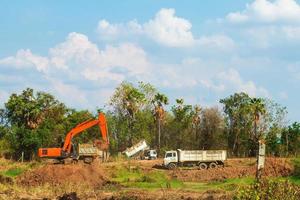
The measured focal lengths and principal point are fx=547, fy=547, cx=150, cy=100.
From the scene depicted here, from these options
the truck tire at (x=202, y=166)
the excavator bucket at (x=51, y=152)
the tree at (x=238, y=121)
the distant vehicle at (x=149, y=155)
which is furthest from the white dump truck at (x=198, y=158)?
the tree at (x=238, y=121)

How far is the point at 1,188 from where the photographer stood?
31.0m

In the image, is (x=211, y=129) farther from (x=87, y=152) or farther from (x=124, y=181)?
(x=124, y=181)

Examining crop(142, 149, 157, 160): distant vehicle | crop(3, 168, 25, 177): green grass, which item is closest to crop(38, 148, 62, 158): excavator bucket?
crop(3, 168, 25, 177): green grass

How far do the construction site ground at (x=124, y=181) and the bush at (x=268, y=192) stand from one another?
14207 mm

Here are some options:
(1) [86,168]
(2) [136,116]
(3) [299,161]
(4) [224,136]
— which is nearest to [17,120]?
(2) [136,116]

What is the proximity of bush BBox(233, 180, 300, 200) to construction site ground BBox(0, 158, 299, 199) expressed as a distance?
14207 millimetres

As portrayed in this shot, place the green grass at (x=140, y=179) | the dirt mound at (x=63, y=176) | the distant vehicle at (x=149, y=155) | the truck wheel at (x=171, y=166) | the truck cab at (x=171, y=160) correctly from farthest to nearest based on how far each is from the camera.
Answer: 1. the distant vehicle at (x=149, y=155)
2. the truck cab at (x=171, y=160)
3. the truck wheel at (x=171, y=166)
4. the green grass at (x=140, y=179)
5. the dirt mound at (x=63, y=176)

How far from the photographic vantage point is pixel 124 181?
43000 millimetres

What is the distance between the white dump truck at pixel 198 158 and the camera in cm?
5672

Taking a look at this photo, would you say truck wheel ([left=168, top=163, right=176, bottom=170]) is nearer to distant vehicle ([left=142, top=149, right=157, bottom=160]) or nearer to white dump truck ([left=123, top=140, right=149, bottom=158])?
distant vehicle ([left=142, top=149, right=157, bottom=160])

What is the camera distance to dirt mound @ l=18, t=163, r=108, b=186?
127 ft

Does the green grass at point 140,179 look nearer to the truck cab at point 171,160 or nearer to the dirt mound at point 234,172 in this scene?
the dirt mound at point 234,172

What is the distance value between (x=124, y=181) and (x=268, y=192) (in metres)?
31.5

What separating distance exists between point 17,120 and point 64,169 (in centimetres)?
3594
